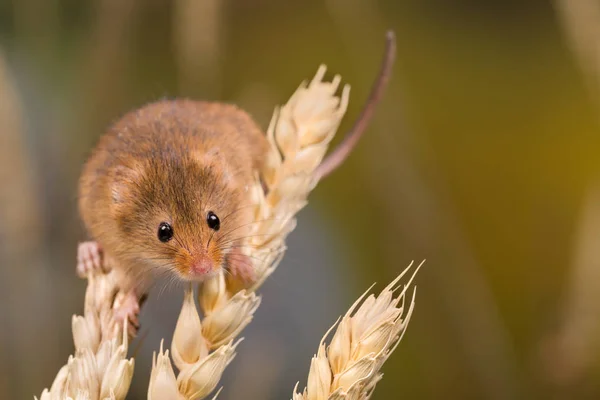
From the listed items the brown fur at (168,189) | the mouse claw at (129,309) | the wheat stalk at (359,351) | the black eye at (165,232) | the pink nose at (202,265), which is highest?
the brown fur at (168,189)

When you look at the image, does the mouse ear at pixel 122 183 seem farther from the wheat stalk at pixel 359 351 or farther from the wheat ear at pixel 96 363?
the wheat stalk at pixel 359 351

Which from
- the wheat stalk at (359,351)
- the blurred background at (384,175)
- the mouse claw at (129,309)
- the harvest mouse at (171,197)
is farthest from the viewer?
the blurred background at (384,175)

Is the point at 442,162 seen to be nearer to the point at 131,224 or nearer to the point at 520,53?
the point at 520,53

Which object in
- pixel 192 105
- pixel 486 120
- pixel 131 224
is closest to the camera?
pixel 131 224

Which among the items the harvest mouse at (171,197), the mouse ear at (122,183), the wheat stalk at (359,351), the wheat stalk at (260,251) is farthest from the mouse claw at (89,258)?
the wheat stalk at (359,351)

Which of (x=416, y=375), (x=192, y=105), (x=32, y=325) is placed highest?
(x=192, y=105)

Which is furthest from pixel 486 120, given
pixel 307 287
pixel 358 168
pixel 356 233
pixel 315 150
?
pixel 315 150

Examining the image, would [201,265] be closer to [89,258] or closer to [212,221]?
[212,221]
